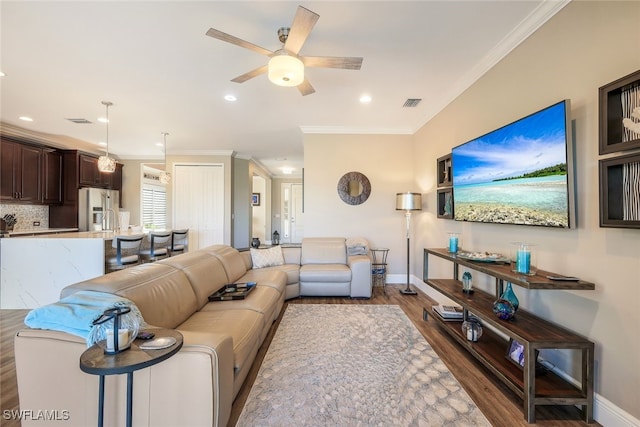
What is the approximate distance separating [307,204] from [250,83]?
2306 mm

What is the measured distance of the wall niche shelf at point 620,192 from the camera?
136 cm

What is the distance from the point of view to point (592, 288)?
156 cm

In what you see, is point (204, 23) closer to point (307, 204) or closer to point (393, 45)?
point (393, 45)

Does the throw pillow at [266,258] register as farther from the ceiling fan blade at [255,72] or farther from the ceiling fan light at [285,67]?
the ceiling fan light at [285,67]

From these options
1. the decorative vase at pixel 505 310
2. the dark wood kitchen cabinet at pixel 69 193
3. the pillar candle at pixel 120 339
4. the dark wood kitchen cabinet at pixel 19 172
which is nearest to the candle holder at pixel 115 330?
the pillar candle at pixel 120 339

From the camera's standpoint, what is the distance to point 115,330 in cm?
116

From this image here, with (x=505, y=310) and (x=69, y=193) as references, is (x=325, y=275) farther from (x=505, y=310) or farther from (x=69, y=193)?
(x=69, y=193)

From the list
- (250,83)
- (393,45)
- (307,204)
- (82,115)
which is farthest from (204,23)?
(82,115)

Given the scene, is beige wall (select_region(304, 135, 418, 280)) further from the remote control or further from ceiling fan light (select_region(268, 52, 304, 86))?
the remote control

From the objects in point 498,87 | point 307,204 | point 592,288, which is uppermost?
point 498,87

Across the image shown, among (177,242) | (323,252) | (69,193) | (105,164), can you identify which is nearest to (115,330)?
(323,252)

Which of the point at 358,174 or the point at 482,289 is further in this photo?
the point at 358,174

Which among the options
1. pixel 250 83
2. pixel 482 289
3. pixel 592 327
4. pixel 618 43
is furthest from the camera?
pixel 250 83

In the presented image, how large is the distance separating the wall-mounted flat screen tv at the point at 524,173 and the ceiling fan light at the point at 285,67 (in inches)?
69.8
